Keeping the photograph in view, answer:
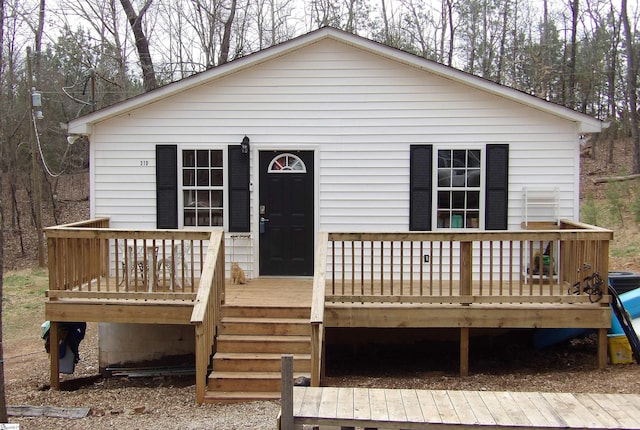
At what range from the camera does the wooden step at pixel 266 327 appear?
7246mm

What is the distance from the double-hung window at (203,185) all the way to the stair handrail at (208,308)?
77.0 inches

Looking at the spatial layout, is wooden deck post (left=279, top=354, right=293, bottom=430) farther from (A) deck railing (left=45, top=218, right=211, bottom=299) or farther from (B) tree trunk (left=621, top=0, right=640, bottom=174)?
(B) tree trunk (left=621, top=0, right=640, bottom=174)

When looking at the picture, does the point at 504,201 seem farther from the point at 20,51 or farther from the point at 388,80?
the point at 20,51

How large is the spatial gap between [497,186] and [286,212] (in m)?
3.12

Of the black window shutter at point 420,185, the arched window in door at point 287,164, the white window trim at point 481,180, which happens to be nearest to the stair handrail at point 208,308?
the arched window in door at point 287,164

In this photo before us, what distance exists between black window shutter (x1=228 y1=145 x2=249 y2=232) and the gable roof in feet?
3.79

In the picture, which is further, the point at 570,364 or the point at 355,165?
the point at 355,165

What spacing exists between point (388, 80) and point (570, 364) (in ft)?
15.1

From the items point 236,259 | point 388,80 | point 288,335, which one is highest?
point 388,80

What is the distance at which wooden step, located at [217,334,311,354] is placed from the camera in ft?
23.0

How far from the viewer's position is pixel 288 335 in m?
7.23

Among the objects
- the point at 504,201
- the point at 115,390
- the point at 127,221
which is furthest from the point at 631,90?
the point at 115,390

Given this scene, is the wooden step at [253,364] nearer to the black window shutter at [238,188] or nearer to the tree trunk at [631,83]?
the black window shutter at [238,188]

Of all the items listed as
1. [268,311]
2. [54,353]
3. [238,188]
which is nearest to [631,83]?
[238,188]
